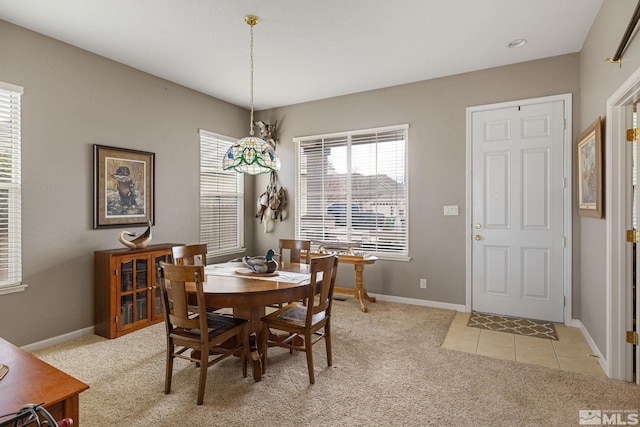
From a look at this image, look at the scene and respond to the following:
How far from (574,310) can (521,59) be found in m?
2.75

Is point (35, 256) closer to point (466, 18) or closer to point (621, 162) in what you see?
point (466, 18)

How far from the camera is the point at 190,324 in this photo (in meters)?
2.25

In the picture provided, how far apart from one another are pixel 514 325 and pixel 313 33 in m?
3.61

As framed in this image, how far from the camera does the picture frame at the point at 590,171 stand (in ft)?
8.94

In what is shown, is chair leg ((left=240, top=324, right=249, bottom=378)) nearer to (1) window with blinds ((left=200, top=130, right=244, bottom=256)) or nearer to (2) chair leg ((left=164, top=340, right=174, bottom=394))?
(2) chair leg ((left=164, top=340, right=174, bottom=394))

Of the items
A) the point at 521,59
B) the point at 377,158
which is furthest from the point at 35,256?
the point at 521,59

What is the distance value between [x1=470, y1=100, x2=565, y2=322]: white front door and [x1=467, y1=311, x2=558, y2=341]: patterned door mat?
0.34 ft

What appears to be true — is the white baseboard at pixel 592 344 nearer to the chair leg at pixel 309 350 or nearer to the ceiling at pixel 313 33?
the chair leg at pixel 309 350

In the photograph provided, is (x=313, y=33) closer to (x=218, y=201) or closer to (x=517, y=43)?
(x=517, y=43)

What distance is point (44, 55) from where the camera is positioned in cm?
315

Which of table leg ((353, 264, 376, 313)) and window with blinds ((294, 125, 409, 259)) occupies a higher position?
window with blinds ((294, 125, 409, 259))

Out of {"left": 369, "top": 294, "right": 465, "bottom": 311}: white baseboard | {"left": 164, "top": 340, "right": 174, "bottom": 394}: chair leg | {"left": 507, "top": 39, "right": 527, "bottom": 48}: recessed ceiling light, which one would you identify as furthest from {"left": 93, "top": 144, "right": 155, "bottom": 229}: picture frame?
{"left": 507, "top": 39, "right": 527, "bottom": 48}: recessed ceiling light

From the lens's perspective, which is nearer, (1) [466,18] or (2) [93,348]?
(1) [466,18]

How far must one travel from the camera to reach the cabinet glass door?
136 inches
